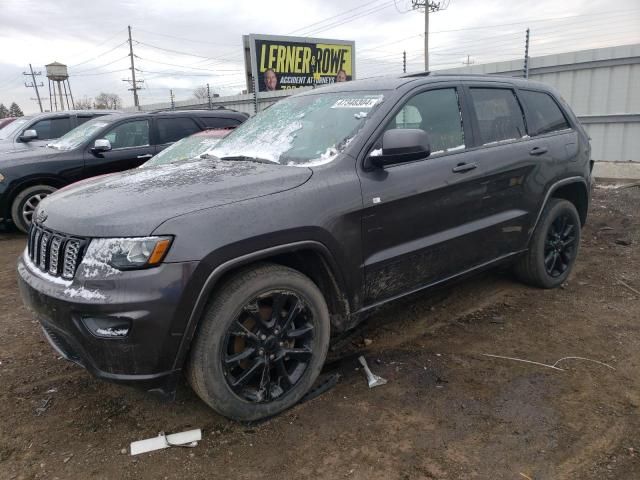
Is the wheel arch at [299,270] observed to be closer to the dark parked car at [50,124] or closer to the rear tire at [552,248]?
the rear tire at [552,248]

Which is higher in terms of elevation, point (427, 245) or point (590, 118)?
point (590, 118)

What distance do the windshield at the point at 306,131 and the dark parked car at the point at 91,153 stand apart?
404 cm

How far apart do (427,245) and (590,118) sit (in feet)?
25.2

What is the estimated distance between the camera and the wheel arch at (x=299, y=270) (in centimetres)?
239

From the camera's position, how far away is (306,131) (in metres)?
3.34

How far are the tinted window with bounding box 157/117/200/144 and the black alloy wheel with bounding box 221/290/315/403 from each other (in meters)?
6.04

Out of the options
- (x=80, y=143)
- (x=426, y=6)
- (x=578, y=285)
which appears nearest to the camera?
(x=578, y=285)

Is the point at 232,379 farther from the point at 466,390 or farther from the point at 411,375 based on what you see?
the point at 466,390

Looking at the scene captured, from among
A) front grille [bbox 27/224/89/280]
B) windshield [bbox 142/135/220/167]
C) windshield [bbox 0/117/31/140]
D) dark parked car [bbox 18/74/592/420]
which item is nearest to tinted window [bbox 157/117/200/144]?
windshield [bbox 142/135/220/167]

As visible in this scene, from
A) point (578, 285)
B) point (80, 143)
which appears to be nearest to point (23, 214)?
point (80, 143)

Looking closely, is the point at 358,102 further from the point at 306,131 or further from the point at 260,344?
the point at 260,344

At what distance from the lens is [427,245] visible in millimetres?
3307

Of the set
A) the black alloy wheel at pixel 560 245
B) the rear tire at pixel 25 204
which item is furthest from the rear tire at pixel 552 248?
the rear tire at pixel 25 204

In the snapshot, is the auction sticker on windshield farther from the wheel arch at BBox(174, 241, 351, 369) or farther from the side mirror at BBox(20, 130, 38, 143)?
the side mirror at BBox(20, 130, 38, 143)
